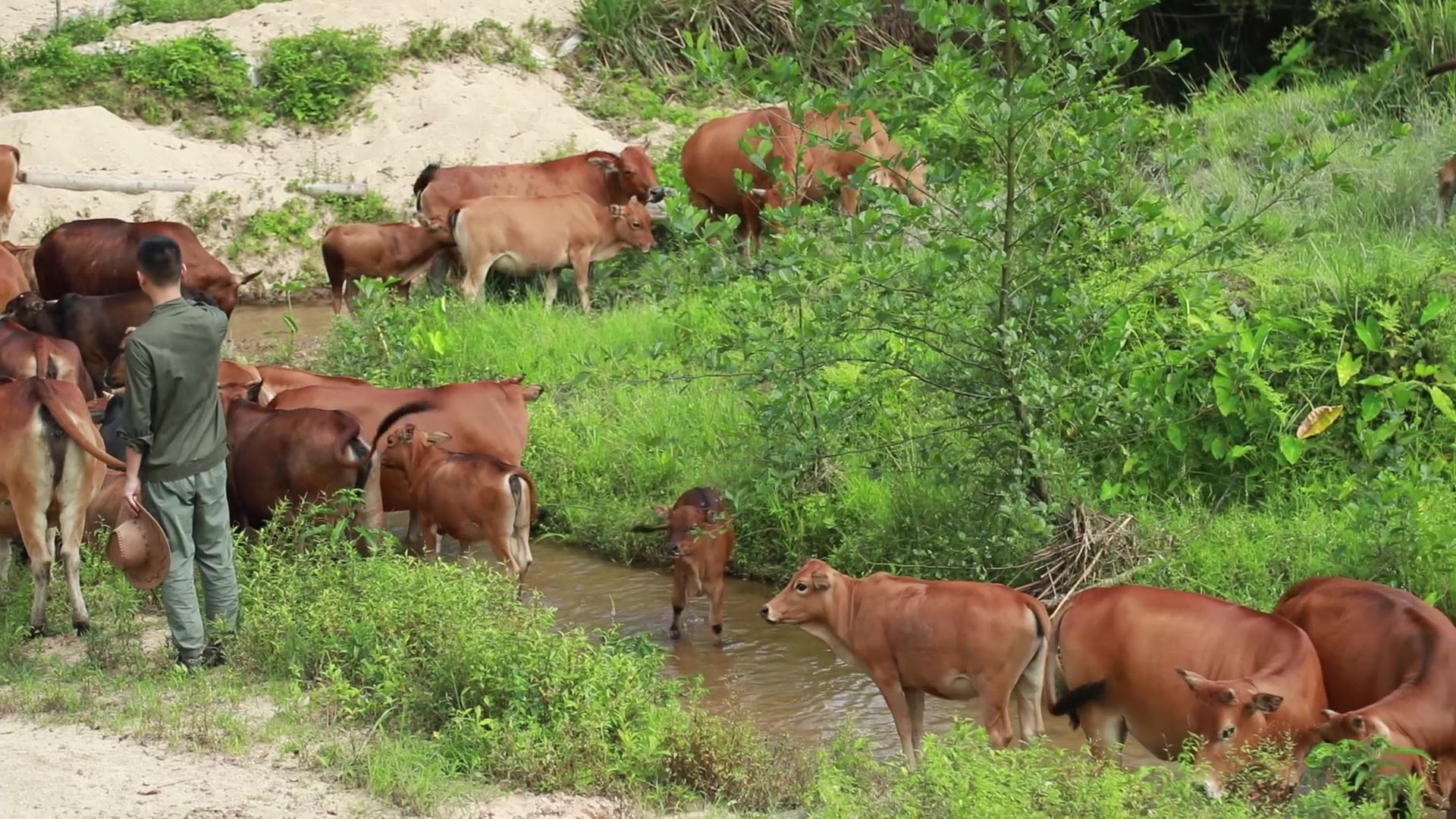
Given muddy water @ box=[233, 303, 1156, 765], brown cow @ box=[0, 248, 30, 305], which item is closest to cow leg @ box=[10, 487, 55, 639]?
muddy water @ box=[233, 303, 1156, 765]

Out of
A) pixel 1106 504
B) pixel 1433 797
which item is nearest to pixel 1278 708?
pixel 1433 797

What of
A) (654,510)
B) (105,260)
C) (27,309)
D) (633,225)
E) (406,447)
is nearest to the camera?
(406,447)

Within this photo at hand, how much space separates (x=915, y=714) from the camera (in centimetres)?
775

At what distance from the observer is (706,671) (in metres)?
8.80

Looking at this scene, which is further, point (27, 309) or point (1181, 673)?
point (27, 309)

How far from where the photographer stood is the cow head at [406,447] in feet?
31.6

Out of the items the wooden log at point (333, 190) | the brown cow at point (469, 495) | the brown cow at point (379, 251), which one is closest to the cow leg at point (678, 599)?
the brown cow at point (469, 495)

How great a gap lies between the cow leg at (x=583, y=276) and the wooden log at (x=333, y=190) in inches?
125

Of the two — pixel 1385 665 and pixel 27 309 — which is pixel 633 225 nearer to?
pixel 27 309

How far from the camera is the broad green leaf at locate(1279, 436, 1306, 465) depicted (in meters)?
9.14

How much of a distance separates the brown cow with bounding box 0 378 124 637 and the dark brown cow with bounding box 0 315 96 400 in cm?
118

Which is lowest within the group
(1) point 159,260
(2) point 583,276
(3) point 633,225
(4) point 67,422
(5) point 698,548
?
(2) point 583,276

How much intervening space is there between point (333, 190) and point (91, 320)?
5.56 m

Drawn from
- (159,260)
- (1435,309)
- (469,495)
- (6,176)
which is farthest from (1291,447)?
(6,176)
